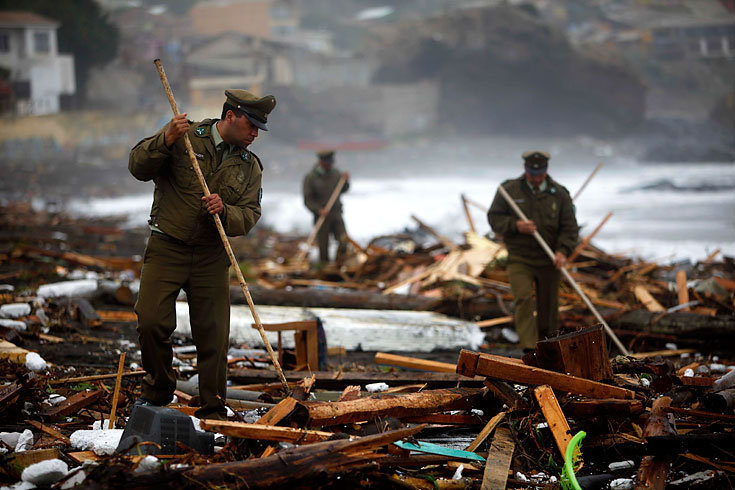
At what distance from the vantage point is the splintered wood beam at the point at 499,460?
3785 mm

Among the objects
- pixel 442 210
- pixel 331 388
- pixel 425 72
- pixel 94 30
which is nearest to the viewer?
pixel 331 388

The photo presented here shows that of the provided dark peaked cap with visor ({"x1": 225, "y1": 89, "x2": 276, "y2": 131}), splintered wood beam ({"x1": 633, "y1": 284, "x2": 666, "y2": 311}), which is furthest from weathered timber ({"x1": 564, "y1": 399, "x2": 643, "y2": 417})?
splintered wood beam ({"x1": 633, "y1": 284, "x2": 666, "y2": 311})

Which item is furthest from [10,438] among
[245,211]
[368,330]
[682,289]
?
[682,289]

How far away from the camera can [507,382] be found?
4.63 metres

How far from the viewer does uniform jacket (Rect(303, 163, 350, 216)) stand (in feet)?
42.9

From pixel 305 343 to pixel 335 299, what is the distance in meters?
3.28

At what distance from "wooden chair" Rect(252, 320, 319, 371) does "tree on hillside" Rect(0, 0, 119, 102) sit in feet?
108

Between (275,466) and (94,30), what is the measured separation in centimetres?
4001

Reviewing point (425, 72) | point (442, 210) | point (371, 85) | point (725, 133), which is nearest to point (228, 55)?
point (371, 85)

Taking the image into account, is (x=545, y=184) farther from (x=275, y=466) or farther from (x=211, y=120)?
(x=275, y=466)

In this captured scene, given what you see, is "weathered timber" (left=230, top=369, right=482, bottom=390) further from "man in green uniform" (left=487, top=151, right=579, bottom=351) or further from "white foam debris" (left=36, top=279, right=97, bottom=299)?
"white foam debris" (left=36, top=279, right=97, bottom=299)

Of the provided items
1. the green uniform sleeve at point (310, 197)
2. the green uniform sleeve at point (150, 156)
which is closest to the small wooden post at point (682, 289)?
the green uniform sleeve at point (310, 197)

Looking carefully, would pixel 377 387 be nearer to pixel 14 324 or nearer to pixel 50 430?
pixel 50 430

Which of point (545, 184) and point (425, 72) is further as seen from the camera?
point (425, 72)
